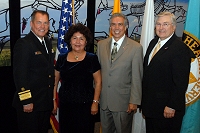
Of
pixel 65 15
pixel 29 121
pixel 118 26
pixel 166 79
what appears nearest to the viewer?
pixel 166 79

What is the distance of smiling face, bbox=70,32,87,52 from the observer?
7.06 feet

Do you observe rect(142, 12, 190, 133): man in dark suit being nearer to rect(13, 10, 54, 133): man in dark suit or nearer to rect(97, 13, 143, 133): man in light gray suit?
rect(97, 13, 143, 133): man in light gray suit

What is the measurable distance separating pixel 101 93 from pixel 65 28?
96 cm

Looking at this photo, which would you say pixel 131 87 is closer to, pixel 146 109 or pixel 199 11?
pixel 146 109

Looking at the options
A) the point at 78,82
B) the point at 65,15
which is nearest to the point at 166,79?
the point at 78,82

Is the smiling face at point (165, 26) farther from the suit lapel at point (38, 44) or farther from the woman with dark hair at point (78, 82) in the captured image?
the suit lapel at point (38, 44)

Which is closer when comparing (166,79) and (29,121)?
(166,79)

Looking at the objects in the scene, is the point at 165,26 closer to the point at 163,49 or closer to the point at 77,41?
the point at 163,49

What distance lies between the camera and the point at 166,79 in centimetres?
200

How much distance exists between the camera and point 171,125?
2.12 metres

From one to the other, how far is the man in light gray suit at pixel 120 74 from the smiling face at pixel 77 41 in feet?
0.85

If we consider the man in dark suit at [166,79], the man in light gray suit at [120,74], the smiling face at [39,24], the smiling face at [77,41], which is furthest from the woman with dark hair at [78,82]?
the man in dark suit at [166,79]

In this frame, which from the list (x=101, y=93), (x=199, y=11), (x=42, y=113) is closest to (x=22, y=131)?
(x=42, y=113)

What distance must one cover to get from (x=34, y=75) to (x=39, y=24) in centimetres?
46
